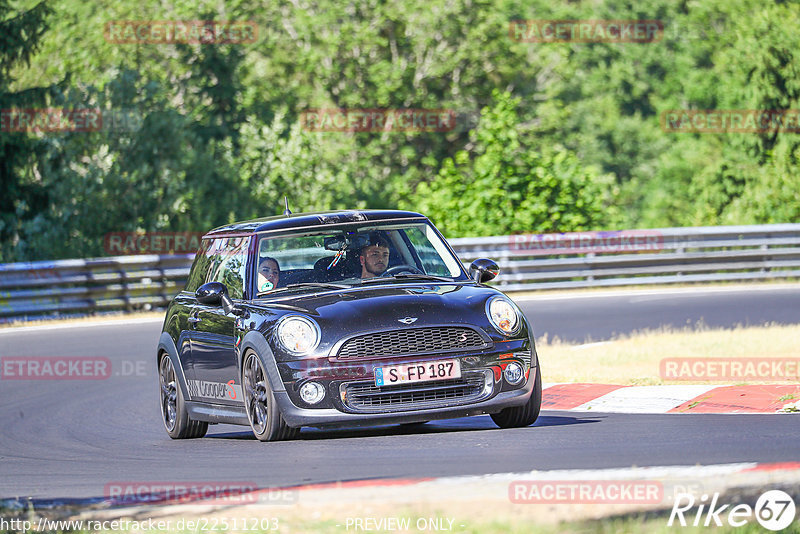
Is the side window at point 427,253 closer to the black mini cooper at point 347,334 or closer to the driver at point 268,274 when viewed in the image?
the black mini cooper at point 347,334

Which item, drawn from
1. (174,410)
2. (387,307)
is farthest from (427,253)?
(174,410)

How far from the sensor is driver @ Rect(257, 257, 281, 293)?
30.9 feet

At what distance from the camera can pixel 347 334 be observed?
8.41 m

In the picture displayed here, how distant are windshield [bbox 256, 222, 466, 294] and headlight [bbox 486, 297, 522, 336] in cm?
75

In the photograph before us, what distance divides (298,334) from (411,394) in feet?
2.63

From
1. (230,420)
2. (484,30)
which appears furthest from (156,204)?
(230,420)

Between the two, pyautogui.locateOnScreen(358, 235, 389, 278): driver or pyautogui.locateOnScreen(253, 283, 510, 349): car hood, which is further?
pyautogui.locateOnScreen(358, 235, 389, 278): driver

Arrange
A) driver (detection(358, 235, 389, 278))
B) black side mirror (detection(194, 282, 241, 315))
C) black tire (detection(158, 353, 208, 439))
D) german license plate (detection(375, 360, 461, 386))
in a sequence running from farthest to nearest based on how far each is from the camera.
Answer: black tire (detection(158, 353, 208, 439))
driver (detection(358, 235, 389, 278))
black side mirror (detection(194, 282, 241, 315))
german license plate (detection(375, 360, 461, 386))

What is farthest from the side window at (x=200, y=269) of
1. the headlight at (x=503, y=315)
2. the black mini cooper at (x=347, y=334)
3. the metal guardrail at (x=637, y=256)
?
A: the metal guardrail at (x=637, y=256)

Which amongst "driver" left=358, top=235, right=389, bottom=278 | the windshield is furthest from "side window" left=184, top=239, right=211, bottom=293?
"driver" left=358, top=235, right=389, bottom=278

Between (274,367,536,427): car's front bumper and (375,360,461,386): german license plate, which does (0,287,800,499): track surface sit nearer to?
(274,367,536,427): car's front bumper

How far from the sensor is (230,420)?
31.1 feet

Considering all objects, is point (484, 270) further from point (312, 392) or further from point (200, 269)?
point (200, 269)

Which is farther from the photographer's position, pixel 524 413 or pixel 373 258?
pixel 373 258
